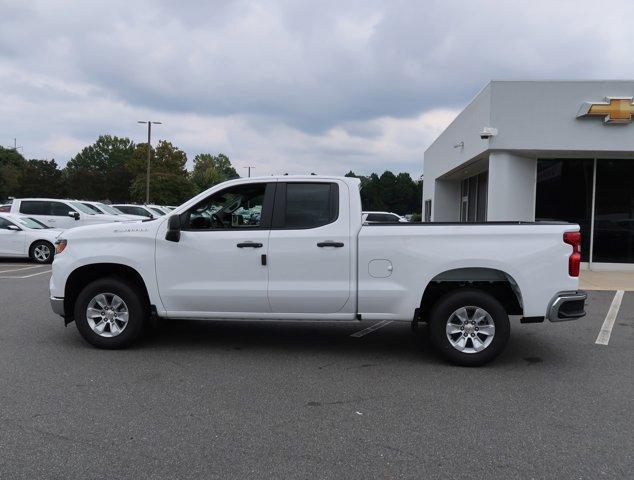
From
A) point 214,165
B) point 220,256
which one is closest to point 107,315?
point 220,256

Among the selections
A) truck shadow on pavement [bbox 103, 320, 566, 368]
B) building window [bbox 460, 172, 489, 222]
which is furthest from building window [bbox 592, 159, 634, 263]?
truck shadow on pavement [bbox 103, 320, 566, 368]

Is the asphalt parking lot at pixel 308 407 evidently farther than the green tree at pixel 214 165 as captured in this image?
No

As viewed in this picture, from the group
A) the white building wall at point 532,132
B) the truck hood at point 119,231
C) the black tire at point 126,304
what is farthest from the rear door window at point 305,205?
the white building wall at point 532,132

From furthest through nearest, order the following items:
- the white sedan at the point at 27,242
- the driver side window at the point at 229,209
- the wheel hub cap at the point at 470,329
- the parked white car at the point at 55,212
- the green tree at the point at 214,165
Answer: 1. the green tree at the point at 214,165
2. the parked white car at the point at 55,212
3. the white sedan at the point at 27,242
4. the driver side window at the point at 229,209
5. the wheel hub cap at the point at 470,329

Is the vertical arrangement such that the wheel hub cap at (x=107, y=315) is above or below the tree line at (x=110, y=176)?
below

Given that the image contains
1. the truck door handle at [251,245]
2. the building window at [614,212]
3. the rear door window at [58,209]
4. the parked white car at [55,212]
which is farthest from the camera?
the rear door window at [58,209]

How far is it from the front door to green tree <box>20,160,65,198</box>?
78.7 metres

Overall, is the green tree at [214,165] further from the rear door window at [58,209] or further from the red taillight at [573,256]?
the red taillight at [573,256]

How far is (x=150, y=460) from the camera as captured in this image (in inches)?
140

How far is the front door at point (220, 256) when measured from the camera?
232 inches

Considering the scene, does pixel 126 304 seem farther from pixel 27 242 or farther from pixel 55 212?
pixel 55 212

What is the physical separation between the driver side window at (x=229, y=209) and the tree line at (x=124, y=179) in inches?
1139

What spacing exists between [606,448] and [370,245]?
9.11 feet

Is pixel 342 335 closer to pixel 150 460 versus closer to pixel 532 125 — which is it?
pixel 150 460
